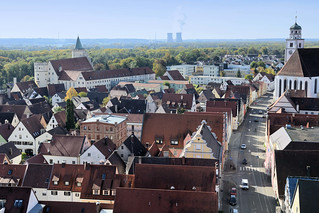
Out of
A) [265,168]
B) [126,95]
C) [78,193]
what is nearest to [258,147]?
[265,168]

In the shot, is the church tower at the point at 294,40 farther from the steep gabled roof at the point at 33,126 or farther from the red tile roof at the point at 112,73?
the steep gabled roof at the point at 33,126

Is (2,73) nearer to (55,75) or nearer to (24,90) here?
(55,75)

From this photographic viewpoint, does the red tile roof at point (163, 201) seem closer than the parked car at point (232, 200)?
Yes

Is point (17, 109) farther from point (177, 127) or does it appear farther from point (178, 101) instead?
point (177, 127)

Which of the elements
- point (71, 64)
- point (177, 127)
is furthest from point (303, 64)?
point (71, 64)

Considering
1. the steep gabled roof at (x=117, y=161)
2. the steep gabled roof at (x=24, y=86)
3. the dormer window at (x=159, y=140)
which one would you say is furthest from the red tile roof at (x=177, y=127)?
the steep gabled roof at (x=24, y=86)

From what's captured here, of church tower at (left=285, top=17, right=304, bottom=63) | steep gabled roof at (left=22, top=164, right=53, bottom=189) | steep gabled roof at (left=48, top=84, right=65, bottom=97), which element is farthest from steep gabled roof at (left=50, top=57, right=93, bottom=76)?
steep gabled roof at (left=22, top=164, right=53, bottom=189)

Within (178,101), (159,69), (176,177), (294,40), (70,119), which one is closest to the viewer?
(176,177)
